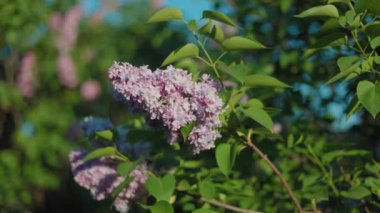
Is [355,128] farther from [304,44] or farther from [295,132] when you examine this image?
[295,132]

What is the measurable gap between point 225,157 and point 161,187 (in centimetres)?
25

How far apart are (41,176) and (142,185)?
4.00 meters

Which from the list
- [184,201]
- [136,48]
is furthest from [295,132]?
[136,48]

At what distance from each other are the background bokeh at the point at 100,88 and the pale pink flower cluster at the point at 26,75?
0.01 m

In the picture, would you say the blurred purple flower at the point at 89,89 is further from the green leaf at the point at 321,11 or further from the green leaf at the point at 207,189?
the green leaf at the point at 321,11

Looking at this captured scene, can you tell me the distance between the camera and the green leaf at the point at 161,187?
1847 millimetres

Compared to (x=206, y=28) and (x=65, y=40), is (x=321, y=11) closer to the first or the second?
(x=206, y=28)

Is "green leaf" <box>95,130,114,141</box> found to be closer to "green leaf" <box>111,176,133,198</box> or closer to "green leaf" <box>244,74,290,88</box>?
"green leaf" <box>111,176,133,198</box>

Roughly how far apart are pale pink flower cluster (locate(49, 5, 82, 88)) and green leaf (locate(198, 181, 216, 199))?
4764 millimetres

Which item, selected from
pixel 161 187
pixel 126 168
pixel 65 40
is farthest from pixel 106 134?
pixel 65 40

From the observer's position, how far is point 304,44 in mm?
3143

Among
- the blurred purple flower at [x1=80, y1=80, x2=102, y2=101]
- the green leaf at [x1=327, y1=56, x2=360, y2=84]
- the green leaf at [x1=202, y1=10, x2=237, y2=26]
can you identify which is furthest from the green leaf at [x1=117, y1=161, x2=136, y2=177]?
the blurred purple flower at [x1=80, y1=80, x2=102, y2=101]

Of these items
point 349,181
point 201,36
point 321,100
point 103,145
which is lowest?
point 349,181

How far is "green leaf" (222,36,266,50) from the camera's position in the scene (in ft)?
5.54
